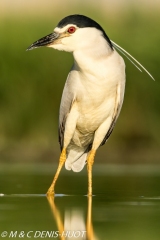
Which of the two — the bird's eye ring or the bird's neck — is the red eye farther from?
the bird's neck

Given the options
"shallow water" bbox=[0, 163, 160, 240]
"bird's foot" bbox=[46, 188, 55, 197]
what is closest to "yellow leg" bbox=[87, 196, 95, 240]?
"shallow water" bbox=[0, 163, 160, 240]

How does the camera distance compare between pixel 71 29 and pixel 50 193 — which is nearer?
pixel 71 29

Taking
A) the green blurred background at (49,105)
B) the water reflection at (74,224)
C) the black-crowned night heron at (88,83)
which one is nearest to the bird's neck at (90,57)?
the black-crowned night heron at (88,83)

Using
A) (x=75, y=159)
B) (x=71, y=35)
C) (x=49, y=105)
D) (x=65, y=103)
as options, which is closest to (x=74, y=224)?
(x=71, y=35)

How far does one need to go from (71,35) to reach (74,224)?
3054mm

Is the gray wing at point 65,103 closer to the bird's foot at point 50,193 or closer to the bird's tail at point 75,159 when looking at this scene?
the bird's tail at point 75,159

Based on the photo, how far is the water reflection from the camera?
24.5 ft

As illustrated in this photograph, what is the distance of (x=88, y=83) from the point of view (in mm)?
10984

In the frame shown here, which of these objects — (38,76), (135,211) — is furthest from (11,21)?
(135,211)

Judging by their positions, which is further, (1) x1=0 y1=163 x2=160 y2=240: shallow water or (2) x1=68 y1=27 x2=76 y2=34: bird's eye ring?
(2) x1=68 y1=27 x2=76 y2=34: bird's eye ring

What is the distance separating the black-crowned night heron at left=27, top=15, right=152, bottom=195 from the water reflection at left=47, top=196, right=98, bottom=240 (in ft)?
6.38

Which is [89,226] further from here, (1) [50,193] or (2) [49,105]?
(2) [49,105]

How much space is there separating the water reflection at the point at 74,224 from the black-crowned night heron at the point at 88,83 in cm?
195

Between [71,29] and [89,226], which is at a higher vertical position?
[71,29]
